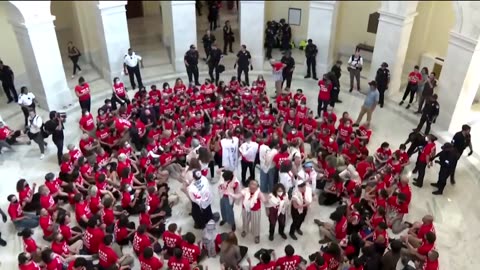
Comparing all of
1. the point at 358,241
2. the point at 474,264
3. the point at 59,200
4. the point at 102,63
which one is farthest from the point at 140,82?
the point at 474,264

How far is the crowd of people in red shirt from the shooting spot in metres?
7.88

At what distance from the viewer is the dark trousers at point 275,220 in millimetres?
8820

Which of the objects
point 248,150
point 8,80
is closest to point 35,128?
point 8,80

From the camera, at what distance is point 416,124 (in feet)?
44.8

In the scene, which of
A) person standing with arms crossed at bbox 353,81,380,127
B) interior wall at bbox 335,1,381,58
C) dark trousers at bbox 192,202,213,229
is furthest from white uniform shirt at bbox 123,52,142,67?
interior wall at bbox 335,1,381,58

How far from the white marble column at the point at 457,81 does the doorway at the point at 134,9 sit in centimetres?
1457

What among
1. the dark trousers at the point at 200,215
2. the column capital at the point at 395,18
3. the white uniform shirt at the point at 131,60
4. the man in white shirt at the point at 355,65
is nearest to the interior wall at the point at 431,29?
the column capital at the point at 395,18

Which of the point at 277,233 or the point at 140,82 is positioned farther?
the point at 140,82

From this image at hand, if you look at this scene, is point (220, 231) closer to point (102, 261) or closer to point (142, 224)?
point (142, 224)

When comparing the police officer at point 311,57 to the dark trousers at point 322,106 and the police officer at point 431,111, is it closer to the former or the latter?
the dark trousers at point 322,106

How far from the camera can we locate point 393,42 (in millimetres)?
13906

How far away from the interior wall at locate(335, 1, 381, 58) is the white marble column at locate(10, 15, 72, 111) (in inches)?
378

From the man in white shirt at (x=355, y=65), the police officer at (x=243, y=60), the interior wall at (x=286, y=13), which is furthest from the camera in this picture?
the interior wall at (x=286, y=13)

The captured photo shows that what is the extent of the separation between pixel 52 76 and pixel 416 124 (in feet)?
36.3
